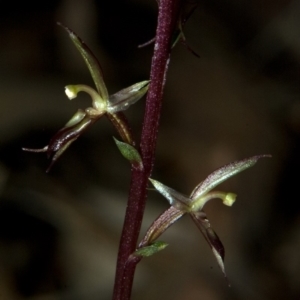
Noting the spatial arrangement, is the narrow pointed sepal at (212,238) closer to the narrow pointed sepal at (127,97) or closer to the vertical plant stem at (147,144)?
the vertical plant stem at (147,144)

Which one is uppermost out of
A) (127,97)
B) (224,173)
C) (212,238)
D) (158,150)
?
(127,97)

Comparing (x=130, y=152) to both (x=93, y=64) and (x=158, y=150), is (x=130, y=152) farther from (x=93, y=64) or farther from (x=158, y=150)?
(x=158, y=150)

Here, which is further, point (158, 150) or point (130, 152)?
point (158, 150)

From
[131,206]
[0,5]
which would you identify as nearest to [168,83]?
[0,5]

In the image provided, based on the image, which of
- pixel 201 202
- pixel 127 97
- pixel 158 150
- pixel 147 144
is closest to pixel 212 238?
pixel 201 202

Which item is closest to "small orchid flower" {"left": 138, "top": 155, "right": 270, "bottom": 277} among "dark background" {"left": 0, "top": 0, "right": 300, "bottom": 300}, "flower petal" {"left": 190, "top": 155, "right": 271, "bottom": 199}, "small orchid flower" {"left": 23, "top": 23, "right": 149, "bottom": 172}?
"flower petal" {"left": 190, "top": 155, "right": 271, "bottom": 199}

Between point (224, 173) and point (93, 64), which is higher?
point (93, 64)
